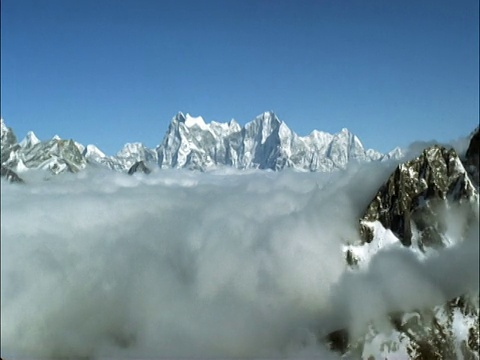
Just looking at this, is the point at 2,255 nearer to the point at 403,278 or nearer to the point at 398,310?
the point at 403,278

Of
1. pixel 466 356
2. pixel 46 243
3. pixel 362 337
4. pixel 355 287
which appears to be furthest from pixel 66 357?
pixel 466 356

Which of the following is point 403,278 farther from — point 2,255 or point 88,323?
point 2,255

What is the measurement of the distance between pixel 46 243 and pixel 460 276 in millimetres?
81662

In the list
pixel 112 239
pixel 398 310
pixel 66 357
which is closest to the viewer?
pixel 66 357

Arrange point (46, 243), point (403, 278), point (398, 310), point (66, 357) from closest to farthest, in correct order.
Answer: point (46, 243) < point (66, 357) < point (403, 278) < point (398, 310)

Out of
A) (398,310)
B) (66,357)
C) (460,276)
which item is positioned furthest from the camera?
(398,310)

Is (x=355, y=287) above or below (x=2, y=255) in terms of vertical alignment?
above

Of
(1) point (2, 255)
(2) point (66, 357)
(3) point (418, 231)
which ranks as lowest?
(1) point (2, 255)

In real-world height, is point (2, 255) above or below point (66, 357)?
below

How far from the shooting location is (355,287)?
654 feet

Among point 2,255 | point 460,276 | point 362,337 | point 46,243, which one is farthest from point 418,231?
point 2,255

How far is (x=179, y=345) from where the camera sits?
17112cm

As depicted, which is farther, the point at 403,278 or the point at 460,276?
the point at 403,278

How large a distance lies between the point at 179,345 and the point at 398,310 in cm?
7084
